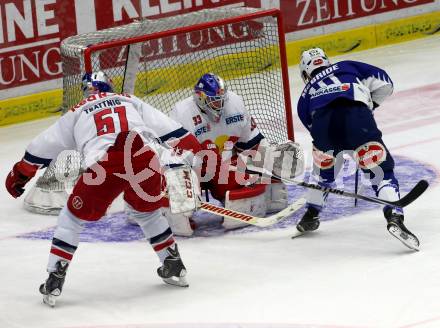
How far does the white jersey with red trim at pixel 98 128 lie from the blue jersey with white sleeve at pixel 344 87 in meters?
0.91

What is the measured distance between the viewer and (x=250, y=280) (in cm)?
591

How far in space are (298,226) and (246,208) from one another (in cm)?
39

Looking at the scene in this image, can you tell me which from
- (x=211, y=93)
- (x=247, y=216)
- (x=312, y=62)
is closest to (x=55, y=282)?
(x=247, y=216)

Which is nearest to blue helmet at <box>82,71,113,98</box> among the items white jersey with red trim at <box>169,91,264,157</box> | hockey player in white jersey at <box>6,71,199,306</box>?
hockey player in white jersey at <box>6,71,199,306</box>

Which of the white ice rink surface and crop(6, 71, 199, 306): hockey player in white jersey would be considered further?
crop(6, 71, 199, 306): hockey player in white jersey

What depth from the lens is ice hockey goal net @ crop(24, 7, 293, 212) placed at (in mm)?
7496

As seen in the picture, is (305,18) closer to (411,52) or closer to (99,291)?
(411,52)

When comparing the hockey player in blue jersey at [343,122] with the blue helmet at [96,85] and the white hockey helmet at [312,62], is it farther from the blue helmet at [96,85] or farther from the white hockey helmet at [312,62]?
the blue helmet at [96,85]

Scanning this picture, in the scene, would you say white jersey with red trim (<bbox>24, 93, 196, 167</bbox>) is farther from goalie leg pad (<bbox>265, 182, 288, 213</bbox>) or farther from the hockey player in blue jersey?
goalie leg pad (<bbox>265, 182, 288, 213</bbox>)

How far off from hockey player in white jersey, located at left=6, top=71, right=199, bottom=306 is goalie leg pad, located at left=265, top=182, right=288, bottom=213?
49.6 inches

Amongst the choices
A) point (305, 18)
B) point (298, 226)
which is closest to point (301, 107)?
point (298, 226)

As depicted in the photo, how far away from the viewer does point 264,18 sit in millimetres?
7863

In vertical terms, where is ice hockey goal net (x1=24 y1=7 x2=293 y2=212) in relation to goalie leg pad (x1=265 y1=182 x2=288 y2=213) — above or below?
above

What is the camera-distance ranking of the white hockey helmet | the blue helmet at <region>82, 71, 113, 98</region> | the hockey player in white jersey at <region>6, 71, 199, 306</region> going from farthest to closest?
the white hockey helmet → the blue helmet at <region>82, 71, 113, 98</region> → the hockey player in white jersey at <region>6, 71, 199, 306</region>
